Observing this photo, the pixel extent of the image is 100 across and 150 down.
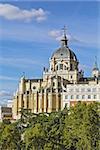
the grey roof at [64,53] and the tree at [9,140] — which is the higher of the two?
the grey roof at [64,53]

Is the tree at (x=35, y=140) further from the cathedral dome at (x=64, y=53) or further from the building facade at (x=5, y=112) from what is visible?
the cathedral dome at (x=64, y=53)

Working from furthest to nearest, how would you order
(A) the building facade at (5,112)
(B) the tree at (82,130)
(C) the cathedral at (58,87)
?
1. (A) the building facade at (5,112)
2. (C) the cathedral at (58,87)
3. (B) the tree at (82,130)

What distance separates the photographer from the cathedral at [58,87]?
2334 cm

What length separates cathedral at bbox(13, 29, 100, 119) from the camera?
919 inches

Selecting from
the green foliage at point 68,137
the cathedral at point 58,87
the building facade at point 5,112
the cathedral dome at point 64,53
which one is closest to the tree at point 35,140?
the green foliage at point 68,137

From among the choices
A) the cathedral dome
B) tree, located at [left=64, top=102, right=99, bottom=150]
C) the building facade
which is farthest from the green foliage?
the cathedral dome

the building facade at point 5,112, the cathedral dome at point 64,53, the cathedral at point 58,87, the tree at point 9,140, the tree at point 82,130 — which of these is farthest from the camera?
the cathedral dome at point 64,53

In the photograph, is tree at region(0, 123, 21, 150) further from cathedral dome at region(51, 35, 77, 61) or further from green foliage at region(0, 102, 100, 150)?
cathedral dome at region(51, 35, 77, 61)

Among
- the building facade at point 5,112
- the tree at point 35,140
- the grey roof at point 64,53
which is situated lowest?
the tree at point 35,140

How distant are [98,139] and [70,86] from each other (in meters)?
15.0

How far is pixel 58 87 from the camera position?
24.6m

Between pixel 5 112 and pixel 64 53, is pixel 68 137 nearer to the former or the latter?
pixel 64 53

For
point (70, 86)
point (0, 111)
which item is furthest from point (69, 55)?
point (0, 111)

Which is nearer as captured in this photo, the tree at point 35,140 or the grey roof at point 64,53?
the tree at point 35,140
